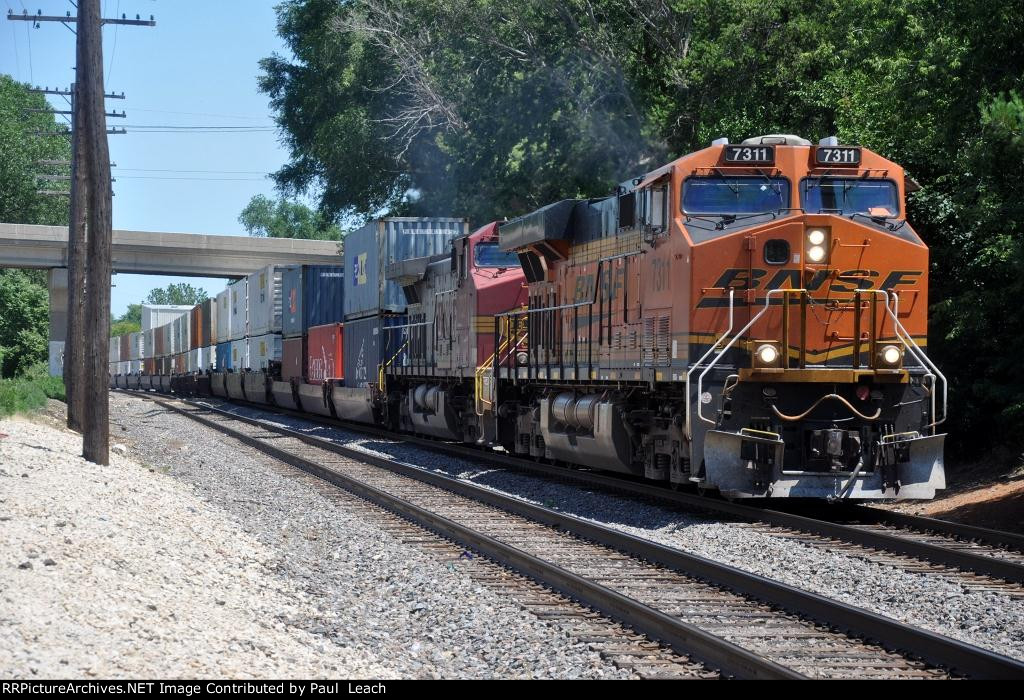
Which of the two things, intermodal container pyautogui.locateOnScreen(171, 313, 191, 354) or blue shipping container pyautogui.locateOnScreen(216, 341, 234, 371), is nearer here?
blue shipping container pyautogui.locateOnScreen(216, 341, 234, 371)

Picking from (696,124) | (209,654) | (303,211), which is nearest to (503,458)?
(696,124)

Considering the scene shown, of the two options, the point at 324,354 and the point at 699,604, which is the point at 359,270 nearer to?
the point at 324,354

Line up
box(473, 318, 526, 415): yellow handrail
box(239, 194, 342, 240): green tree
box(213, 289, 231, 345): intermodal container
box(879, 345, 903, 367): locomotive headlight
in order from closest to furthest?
box(879, 345, 903, 367): locomotive headlight < box(473, 318, 526, 415): yellow handrail < box(213, 289, 231, 345): intermodal container < box(239, 194, 342, 240): green tree

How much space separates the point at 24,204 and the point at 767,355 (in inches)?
3188

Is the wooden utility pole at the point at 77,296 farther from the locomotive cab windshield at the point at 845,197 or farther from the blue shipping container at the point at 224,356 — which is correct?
the blue shipping container at the point at 224,356

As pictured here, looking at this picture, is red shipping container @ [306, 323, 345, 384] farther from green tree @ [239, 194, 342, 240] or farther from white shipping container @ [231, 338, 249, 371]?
green tree @ [239, 194, 342, 240]

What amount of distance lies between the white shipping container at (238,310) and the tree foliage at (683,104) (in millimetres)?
5385

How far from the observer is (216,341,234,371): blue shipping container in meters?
44.2

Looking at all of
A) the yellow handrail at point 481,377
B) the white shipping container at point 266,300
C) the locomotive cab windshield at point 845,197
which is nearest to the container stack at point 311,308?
the white shipping container at point 266,300

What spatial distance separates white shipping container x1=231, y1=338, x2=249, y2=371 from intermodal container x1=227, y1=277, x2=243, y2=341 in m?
0.22

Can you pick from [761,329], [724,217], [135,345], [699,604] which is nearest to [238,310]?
[724,217]

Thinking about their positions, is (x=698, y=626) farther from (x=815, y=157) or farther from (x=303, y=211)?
(x=303, y=211)

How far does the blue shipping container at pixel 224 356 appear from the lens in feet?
145

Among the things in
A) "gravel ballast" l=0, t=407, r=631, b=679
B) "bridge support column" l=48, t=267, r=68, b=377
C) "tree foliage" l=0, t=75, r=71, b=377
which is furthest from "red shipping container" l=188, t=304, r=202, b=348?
"gravel ballast" l=0, t=407, r=631, b=679
